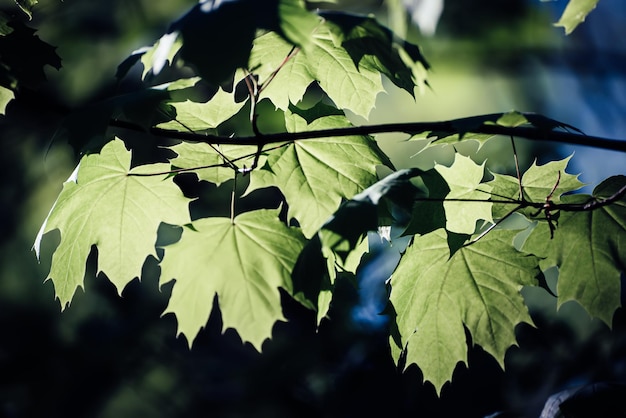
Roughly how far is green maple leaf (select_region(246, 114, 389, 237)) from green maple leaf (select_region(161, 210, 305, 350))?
0.07 meters

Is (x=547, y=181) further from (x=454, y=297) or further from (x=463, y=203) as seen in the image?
(x=454, y=297)

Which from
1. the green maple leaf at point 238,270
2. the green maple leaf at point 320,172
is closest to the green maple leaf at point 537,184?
the green maple leaf at point 320,172

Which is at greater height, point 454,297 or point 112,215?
point 112,215

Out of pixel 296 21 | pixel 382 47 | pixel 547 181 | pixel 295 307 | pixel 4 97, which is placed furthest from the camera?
pixel 295 307

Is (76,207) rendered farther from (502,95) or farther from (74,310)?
(74,310)

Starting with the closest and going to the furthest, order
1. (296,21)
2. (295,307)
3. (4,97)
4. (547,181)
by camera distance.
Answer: (296,21) < (4,97) < (547,181) < (295,307)

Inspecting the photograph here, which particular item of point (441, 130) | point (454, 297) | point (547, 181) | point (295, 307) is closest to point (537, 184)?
point (547, 181)

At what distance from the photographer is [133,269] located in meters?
1.21

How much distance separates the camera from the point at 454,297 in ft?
3.83

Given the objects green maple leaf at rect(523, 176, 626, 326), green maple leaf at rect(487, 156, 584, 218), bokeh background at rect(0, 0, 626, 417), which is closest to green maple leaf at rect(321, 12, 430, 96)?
green maple leaf at rect(487, 156, 584, 218)

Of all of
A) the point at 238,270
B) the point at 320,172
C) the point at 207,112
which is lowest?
the point at 238,270

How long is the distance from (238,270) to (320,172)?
268 mm

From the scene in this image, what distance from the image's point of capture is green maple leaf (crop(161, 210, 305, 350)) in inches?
42.1

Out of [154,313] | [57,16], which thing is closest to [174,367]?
[154,313]
